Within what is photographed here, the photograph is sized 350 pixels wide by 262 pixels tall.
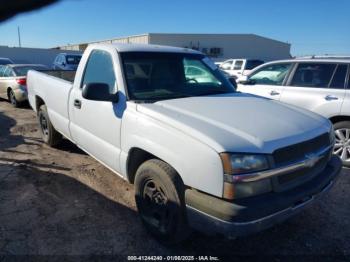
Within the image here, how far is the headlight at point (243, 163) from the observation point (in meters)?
2.33

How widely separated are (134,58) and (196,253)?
2.20m

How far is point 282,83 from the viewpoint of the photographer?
19.8 ft

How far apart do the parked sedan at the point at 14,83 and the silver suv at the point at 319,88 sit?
285 inches

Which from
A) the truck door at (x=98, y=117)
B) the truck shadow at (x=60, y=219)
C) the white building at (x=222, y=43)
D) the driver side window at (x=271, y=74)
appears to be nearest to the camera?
the truck shadow at (x=60, y=219)

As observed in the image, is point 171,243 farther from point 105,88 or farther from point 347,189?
point 347,189

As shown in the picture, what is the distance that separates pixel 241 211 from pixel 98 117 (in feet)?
6.85

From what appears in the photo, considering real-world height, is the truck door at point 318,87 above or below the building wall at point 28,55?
above

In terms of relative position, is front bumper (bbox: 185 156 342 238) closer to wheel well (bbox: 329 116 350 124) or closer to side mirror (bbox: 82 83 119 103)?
side mirror (bbox: 82 83 119 103)

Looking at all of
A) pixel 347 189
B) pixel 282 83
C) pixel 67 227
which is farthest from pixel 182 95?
pixel 282 83

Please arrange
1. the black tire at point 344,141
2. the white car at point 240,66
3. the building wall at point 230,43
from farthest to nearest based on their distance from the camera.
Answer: the building wall at point 230,43
the white car at point 240,66
the black tire at point 344,141

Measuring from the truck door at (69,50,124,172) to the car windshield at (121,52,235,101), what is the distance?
0.23 meters

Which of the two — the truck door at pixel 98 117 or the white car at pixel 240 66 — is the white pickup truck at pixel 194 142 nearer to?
the truck door at pixel 98 117

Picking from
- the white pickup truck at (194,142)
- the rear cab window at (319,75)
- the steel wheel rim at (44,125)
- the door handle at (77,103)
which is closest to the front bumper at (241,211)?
the white pickup truck at (194,142)

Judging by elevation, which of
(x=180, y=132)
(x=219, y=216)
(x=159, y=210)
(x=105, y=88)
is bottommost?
(x=159, y=210)
